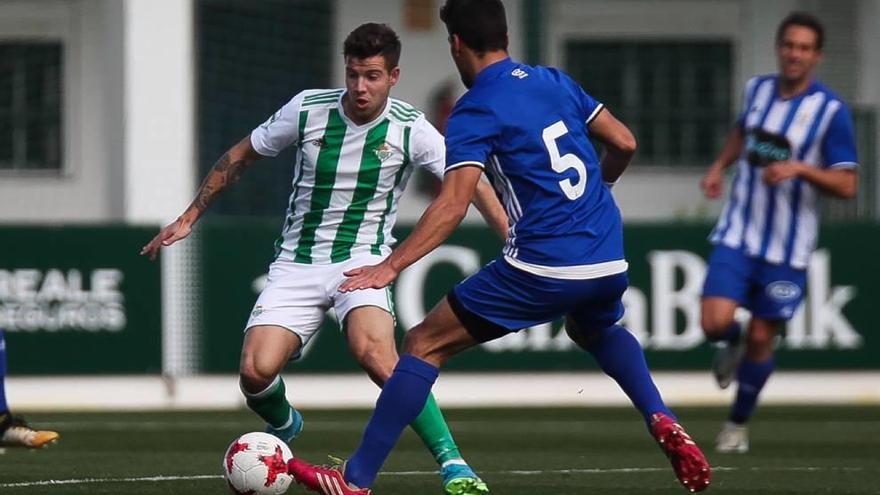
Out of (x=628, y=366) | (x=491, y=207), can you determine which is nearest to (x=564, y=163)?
(x=628, y=366)


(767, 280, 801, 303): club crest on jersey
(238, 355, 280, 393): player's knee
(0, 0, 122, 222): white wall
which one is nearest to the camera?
(238, 355, 280, 393): player's knee

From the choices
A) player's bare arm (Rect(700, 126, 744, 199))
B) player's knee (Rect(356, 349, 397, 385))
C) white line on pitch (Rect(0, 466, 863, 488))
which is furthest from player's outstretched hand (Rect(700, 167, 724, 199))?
player's knee (Rect(356, 349, 397, 385))

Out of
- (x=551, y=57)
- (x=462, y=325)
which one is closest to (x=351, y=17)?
(x=551, y=57)

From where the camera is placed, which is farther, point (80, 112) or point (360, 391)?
point (80, 112)

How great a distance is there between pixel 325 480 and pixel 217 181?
193 centimetres

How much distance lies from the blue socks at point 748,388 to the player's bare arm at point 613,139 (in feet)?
11.4

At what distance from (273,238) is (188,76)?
2.98 metres

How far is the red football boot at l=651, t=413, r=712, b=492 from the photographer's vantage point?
7.23m

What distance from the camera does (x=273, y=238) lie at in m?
Answer: 16.5

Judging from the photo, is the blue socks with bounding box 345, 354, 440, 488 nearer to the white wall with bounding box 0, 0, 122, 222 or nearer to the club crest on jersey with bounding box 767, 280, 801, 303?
the club crest on jersey with bounding box 767, 280, 801, 303

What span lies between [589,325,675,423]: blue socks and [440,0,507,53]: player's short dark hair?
1258 mm

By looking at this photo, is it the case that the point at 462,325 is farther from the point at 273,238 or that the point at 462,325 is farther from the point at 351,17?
the point at 351,17

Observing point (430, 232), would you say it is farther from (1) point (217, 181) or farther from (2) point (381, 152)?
(1) point (217, 181)

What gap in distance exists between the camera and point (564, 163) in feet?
24.2
